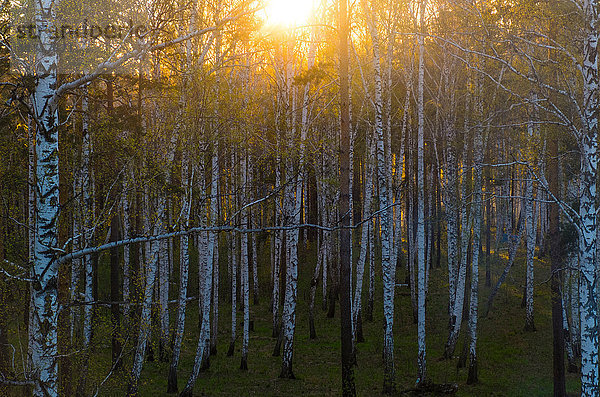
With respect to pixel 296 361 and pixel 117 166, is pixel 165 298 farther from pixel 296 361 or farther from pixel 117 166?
pixel 296 361

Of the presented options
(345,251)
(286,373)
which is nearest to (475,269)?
(345,251)

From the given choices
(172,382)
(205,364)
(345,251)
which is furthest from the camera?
(205,364)

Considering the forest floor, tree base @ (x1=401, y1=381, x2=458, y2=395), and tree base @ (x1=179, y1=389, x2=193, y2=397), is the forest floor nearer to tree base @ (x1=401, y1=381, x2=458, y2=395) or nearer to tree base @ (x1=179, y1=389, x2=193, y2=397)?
tree base @ (x1=401, y1=381, x2=458, y2=395)

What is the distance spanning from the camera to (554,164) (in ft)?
44.8

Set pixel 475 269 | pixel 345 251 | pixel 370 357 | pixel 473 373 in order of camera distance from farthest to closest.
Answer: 1. pixel 370 357
2. pixel 475 269
3. pixel 473 373
4. pixel 345 251

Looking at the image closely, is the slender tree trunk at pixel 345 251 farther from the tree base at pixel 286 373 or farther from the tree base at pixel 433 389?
the tree base at pixel 286 373

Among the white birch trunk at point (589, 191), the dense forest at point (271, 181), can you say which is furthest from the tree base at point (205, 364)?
the white birch trunk at point (589, 191)

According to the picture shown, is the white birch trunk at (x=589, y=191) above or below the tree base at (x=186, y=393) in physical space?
above

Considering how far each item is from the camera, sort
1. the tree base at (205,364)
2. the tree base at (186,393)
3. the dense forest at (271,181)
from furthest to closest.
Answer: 1. the tree base at (205,364)
2. the tree base at (186,393)
3. the dense forest at (271,181)

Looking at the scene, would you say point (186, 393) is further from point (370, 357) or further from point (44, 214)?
point (44, 214)

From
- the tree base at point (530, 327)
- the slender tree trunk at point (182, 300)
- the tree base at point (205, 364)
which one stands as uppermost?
the slender tree trunk at point (182, 300)

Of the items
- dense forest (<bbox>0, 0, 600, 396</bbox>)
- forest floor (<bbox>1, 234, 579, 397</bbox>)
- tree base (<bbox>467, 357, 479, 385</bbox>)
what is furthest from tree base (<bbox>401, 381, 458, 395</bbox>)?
tree base (<bbox>467, 357, 479, 385</bbox>)

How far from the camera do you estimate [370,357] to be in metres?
18.5

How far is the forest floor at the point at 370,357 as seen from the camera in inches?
588
